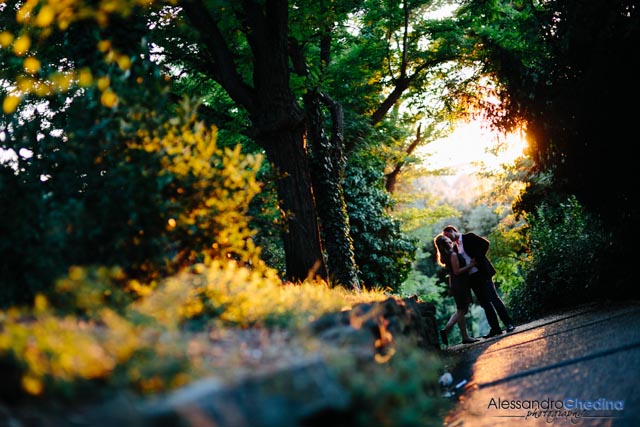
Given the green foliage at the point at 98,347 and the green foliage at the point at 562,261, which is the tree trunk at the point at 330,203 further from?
the green foliage at the point at 98,347

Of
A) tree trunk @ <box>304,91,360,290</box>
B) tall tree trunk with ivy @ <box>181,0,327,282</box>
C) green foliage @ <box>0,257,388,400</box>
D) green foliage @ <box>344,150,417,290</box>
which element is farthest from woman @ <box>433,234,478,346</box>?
green foliage @ <box>344,150,417,290</box>

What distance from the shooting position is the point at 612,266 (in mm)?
11453

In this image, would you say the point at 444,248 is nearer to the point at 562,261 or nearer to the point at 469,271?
the point at 469,271

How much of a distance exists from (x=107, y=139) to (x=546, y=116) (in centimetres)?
841

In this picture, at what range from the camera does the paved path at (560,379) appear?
491 centimetres

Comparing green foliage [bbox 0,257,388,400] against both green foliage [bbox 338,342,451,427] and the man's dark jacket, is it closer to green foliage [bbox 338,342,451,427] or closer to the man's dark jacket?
green foliage [bbox 338,342,451,427]

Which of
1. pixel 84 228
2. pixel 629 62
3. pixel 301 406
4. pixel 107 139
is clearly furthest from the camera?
pixel 629 62

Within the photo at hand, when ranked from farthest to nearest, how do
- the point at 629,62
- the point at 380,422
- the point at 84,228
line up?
the point at 629,62
the point at 84,228
the point at 380,422

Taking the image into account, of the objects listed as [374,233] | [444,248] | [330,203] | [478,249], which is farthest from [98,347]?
[374,233]

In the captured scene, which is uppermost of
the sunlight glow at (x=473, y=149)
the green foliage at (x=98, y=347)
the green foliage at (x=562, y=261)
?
the sunlight glow at (x=473, y=149)

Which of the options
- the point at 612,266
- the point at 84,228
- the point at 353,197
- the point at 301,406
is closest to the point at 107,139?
the point at 84,228

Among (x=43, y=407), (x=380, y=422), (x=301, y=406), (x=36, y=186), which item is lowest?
(x=380, y=422)

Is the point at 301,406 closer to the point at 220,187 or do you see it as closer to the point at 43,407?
the point at 43,407

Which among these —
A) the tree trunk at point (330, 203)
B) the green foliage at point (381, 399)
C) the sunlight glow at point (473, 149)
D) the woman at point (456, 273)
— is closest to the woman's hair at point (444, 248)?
the woman at point (456, 273)
